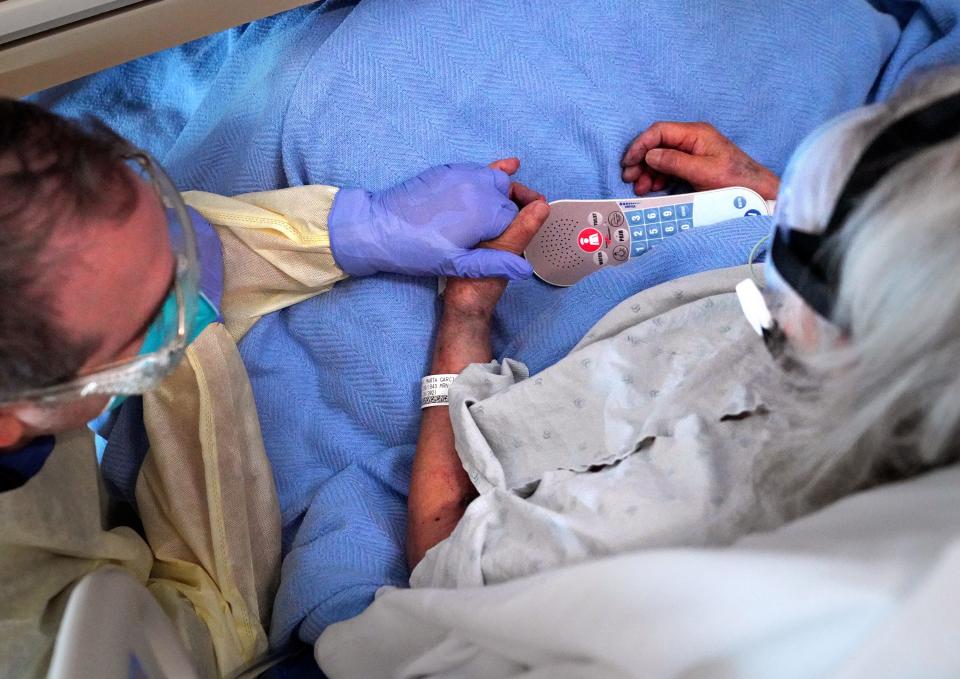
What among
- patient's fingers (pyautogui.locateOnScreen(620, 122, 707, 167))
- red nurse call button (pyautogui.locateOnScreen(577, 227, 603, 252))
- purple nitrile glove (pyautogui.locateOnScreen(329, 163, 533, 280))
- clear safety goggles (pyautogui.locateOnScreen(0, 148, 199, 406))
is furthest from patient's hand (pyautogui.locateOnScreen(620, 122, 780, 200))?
clear safety goggles (pyautogui.locateOnScreen(0, 148, 199, 406))

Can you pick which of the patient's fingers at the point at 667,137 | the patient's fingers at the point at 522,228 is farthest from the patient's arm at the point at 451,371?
the patient's fingers at the point at 667,137

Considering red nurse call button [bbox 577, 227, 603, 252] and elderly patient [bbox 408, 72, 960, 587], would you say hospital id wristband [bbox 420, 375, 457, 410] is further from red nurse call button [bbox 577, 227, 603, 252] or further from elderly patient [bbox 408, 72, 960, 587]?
red nurse call button [bbox 577, 227, 603, 252]

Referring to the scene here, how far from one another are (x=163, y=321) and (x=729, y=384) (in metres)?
0.55

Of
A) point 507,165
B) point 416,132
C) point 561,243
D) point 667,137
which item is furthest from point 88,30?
point 667,137

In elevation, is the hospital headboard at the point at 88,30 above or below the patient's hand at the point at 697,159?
above

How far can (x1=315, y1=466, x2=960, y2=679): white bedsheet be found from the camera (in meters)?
0.45

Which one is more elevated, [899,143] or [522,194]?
[899,143]

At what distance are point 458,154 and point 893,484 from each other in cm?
75

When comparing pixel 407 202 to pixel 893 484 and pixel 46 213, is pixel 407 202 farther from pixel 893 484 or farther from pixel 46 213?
pixel 893 484

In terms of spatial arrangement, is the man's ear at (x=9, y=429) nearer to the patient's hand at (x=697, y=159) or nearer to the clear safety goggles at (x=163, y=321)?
the clear safety goggles at (x=163, y=321)

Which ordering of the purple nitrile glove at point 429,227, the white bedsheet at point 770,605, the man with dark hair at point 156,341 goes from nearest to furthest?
the white bedsheet at point 770,605 < the man with dark hair at point 156,341 < the purple nitrile glove at point 429,227

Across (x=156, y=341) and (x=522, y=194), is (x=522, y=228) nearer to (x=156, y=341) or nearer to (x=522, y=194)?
(x=522, y=194)

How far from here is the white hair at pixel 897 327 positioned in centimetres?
47

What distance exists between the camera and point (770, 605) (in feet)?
1.63
